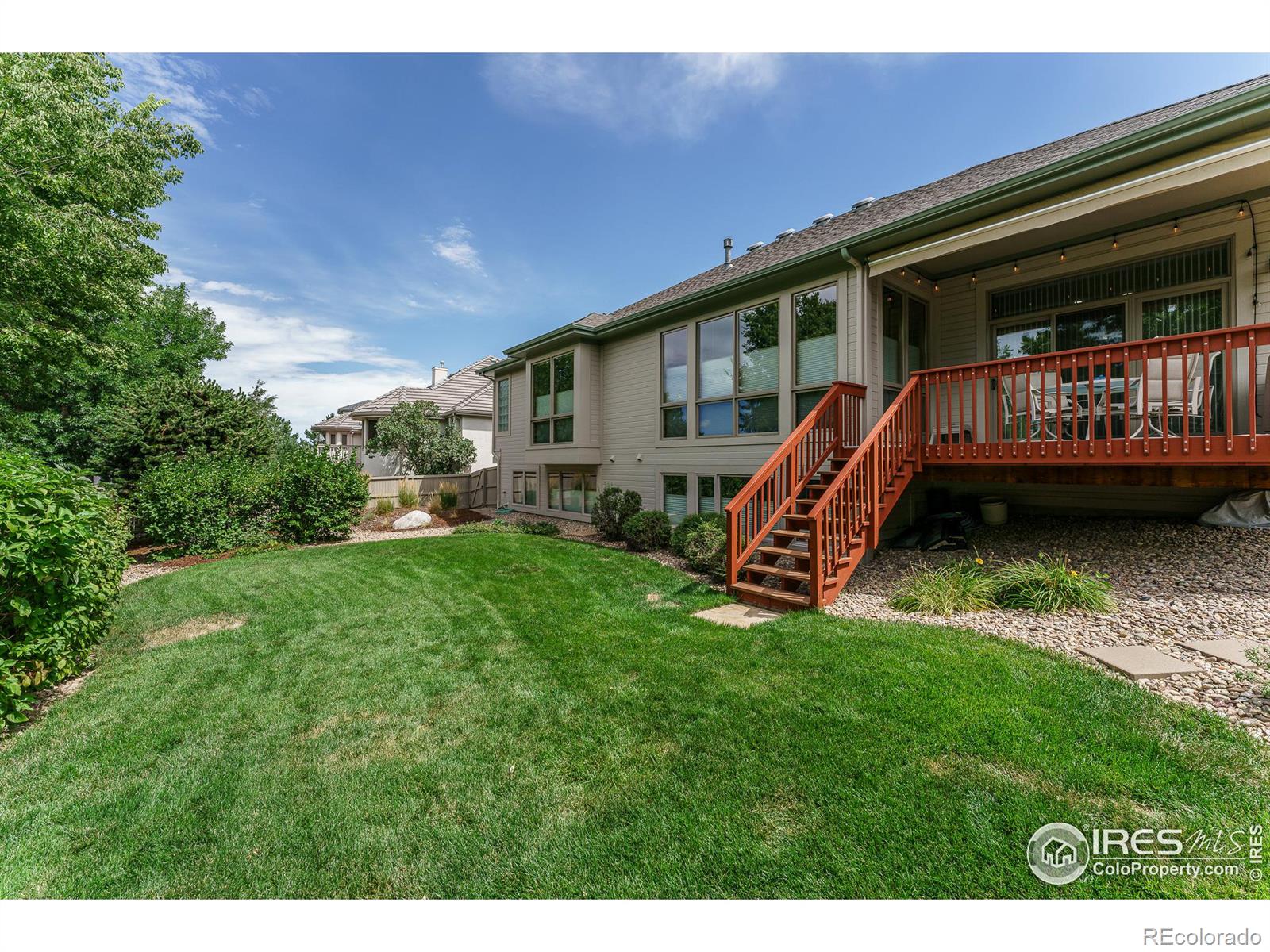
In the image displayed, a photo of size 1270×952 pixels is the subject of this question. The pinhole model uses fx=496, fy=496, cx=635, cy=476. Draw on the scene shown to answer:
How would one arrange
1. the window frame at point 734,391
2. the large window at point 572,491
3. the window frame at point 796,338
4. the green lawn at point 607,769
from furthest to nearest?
the large window at point 572,491, the window frame at point 734,391, the window frame at point 796,338, the green lawn at point 607,769

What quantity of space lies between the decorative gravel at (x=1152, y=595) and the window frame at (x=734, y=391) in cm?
287

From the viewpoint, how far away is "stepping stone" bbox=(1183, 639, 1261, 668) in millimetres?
3240

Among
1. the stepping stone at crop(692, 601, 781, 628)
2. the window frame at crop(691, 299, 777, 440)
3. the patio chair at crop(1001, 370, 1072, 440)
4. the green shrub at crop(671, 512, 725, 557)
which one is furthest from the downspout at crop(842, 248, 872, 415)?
the stepping stone at crop(692, 601, 781, 628)

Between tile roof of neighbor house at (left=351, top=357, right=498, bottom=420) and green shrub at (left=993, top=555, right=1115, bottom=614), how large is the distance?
19145 millimetres

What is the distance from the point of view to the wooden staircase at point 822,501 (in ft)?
16.9

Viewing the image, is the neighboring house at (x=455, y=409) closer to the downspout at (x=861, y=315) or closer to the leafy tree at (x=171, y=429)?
the leafy tree at (x=171, y=429)

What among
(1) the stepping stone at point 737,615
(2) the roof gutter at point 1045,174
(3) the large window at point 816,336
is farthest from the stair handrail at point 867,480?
(2) the roof gutter at point 1045,174

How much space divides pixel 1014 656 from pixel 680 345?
7.40 meters

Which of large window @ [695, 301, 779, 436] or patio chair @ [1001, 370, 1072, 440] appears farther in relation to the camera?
large window @ [695, 301, 779, 436]

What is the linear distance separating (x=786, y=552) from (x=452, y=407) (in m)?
18.9

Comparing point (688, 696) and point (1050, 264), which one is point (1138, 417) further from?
point (688, 696)

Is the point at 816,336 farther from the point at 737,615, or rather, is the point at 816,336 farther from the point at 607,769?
the point at 607,769

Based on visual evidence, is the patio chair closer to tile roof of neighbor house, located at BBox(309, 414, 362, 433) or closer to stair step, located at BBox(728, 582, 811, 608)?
stair step, located at BBox(728, 582, 811, 608)

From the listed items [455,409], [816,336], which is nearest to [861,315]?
[816,336]
